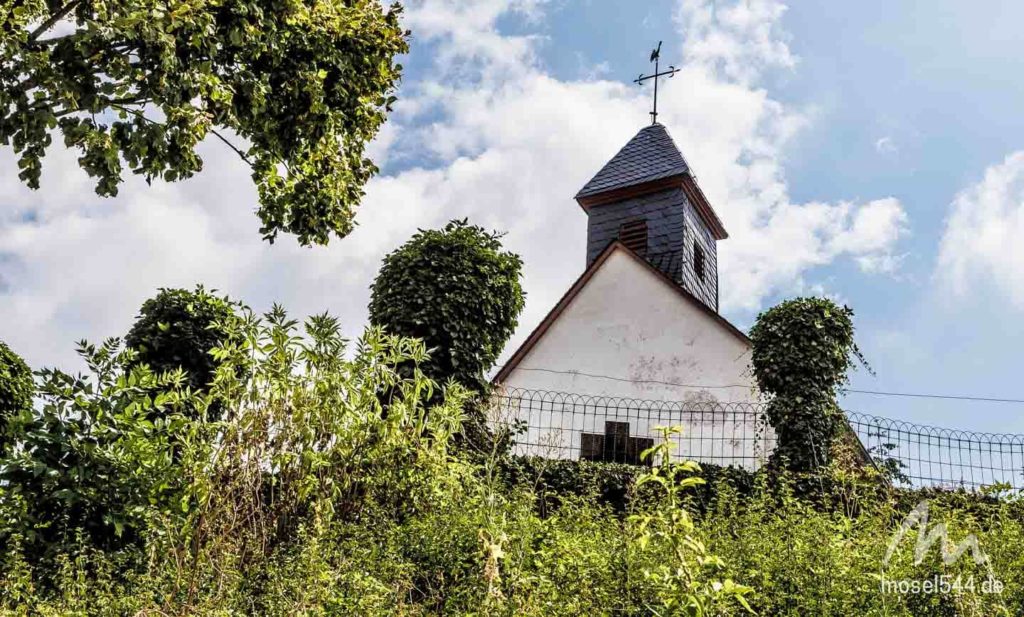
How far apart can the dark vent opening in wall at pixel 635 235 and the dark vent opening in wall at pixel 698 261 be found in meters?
1.35

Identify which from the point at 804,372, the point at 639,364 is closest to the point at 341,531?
the point at 804,372

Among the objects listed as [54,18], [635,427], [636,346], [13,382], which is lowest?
[13,382]

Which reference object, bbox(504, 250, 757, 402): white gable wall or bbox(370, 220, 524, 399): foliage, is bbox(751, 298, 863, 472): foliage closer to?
bbox(504, 250, 757, 402): white gable wall

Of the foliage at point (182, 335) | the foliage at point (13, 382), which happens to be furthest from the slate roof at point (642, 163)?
the foliage at point (13, 382)

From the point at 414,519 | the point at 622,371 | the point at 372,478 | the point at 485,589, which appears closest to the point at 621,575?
the point at 485,589

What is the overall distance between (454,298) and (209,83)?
366 centimetres

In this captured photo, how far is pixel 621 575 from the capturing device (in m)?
4.47

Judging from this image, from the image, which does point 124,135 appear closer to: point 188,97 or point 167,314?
point 188,97

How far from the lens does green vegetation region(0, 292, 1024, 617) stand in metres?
4.24

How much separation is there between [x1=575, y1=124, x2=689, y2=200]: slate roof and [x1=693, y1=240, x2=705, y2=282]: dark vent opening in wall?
6.02 feet

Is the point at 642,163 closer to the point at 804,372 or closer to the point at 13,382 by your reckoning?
the point at 804,372

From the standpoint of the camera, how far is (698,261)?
19.3m

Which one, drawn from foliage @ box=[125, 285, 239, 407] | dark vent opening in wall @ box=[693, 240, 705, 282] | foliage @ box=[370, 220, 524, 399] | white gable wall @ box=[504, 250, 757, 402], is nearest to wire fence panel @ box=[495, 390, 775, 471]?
white gable wall @ box=[504, 250, 757, 402]

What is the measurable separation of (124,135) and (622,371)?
943cm
